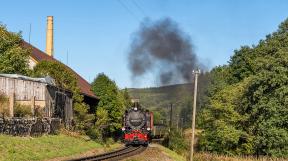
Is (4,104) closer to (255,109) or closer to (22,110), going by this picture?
(22,110)

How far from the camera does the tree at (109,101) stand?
6303 centimetres

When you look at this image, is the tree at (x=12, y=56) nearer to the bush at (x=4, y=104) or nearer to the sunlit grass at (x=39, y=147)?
the bush at (x=4, y=104)

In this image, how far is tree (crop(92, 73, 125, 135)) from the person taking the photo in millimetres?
63031

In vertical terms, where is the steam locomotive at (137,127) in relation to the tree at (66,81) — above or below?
below

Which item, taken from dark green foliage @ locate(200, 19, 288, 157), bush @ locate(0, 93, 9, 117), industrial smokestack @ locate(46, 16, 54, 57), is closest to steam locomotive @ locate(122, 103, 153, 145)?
bush @ locate(0, 93, 9, 117)

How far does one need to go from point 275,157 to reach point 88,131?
18934 mm

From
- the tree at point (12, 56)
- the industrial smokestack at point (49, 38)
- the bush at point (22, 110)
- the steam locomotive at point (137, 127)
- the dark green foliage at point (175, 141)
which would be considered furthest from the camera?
the industrial smokestack at point (49, 38)

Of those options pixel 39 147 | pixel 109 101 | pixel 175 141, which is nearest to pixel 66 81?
pixel 109 101

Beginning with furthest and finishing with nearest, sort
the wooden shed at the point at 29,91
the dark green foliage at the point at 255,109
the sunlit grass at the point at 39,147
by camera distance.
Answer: the dark green foliage at the point at 255,109 → the wooden shed at the point at 29,91 → the sunlit grass at the point at 39,147

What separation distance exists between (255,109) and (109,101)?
18.1 m

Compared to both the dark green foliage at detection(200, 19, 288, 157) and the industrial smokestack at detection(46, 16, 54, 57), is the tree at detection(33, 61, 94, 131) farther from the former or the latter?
the industrial smokestack at detection(46, 16, 54, 57)

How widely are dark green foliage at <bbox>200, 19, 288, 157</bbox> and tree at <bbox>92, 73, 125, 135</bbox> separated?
521 inches

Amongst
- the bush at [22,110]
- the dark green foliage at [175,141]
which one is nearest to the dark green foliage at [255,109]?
the dark green foliage at [175,141]

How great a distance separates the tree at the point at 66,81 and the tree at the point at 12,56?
1.80m
